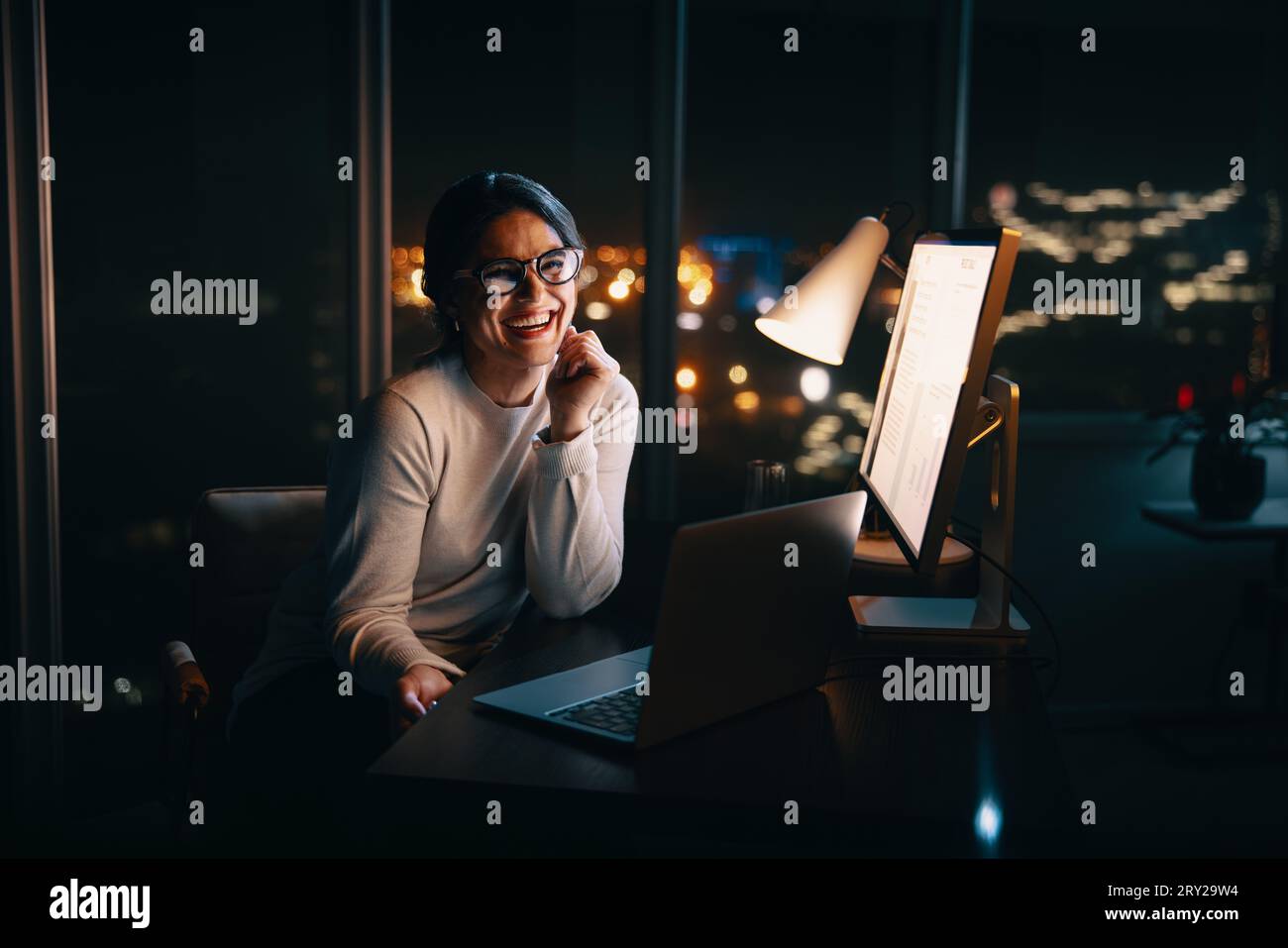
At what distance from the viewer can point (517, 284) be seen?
1.74 m

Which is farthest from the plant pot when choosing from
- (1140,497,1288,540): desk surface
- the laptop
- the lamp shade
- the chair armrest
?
the chair armrest

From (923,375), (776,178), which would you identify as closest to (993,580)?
(923,375)

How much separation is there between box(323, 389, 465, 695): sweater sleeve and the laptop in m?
0.36

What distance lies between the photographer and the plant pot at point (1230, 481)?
3.20 m

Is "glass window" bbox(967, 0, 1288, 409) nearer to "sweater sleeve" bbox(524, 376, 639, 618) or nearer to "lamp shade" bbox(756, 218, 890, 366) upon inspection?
"lamp shade" bbox(756, 218, 890, 366)

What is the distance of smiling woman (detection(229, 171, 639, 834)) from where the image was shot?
1626mm

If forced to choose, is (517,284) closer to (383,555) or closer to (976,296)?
(383,555)

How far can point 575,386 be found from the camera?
172 cm

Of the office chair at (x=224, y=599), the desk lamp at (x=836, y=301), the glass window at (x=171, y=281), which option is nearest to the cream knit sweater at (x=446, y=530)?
the office chair at (x=224, y=599)

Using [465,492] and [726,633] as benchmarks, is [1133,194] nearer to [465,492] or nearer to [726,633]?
[465,492]

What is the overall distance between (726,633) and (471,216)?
0.86m

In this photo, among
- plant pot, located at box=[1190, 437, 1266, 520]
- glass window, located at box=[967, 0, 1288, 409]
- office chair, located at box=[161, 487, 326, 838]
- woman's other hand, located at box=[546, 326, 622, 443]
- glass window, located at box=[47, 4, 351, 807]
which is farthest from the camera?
glass window, located at box=[967, 0, 1288, 409]
